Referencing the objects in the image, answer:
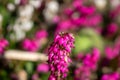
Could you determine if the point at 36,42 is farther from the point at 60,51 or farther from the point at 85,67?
the point at 60,51

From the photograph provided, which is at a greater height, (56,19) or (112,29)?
(56,19)

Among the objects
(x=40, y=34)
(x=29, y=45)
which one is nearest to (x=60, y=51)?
(x=29, y=45)

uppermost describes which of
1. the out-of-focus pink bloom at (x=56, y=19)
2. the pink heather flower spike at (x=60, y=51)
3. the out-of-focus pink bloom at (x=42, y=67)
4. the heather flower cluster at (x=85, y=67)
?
the out-of-focus pink bloom at (x=56, y=19)

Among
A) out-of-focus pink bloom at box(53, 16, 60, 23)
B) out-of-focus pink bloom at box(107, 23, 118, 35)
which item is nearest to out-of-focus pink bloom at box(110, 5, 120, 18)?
out-of-focus pink bloom at box(107, 23, 118, 35)

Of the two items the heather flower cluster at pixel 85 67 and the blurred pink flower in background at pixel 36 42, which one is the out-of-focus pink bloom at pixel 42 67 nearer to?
the blurred pink flower in background at pixel 36 42

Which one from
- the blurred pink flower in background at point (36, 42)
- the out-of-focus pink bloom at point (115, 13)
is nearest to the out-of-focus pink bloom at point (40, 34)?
the blurred pink flower in background at point (36, 42)

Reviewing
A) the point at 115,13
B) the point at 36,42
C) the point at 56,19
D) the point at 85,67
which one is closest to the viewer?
the point at 85,67

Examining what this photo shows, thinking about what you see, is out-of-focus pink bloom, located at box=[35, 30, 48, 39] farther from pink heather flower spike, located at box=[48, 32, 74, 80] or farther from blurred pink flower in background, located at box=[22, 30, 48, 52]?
pink heather flower spike, located at box=[48, 32, 74, 80]

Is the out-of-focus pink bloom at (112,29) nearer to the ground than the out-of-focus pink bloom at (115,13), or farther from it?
nearer to the ground

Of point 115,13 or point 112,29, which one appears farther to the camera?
point 115,13

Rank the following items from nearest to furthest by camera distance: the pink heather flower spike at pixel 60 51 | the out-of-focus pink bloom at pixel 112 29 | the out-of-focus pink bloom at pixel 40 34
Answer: the pink heather flower spike at pixel 60 51 < the out-of-focus pink bloom at pixel 40 34 < the out-of-focus pink bloom at pixel 112 29

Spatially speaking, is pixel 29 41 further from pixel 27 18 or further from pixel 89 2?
pixel 89 2

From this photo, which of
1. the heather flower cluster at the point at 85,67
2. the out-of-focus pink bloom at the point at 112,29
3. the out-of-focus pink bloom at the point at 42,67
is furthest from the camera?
the out-of-focus pink bloom at the point at 112,29
